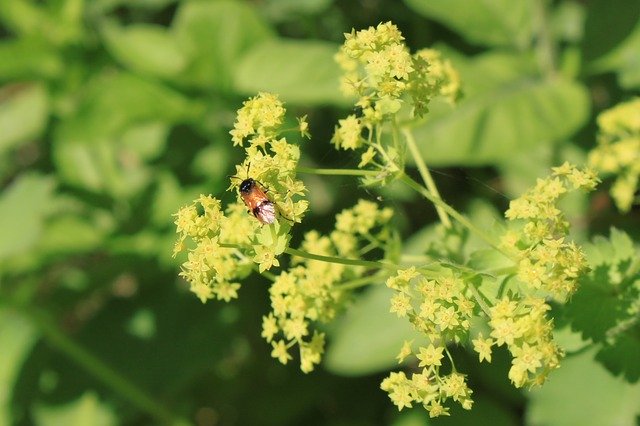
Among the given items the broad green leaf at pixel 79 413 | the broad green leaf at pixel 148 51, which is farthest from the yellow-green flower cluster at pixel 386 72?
the broad green leaf at pixel 79 413

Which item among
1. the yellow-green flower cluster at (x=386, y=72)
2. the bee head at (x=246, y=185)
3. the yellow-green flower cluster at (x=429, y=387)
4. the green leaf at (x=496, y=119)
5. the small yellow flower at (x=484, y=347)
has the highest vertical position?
the yellow-green flower cluster at (x=386, y=72)

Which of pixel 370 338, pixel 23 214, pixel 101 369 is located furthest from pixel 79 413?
pixel 370 338

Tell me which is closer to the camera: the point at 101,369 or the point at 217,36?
the point at 101,369

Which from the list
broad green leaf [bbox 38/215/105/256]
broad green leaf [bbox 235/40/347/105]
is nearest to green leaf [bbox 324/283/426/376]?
broad green leaf [bbox 235/40/347/105]

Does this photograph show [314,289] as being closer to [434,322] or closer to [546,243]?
[434,322]

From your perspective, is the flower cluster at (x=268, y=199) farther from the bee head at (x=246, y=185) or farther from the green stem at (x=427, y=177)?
the green stem at (x=427, y=177)

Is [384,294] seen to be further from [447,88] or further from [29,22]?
[29,22]
